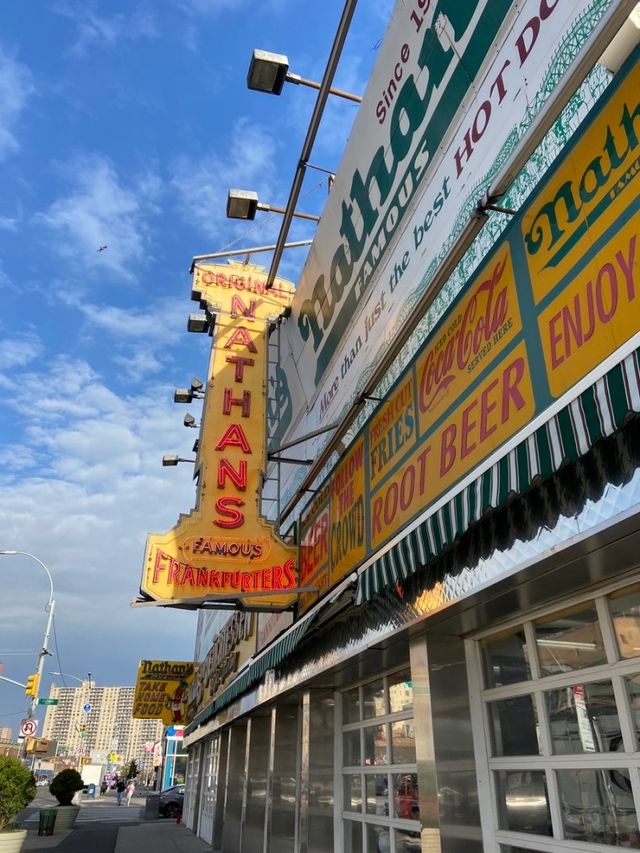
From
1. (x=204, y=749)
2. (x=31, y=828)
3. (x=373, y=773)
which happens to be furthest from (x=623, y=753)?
(x=31, y=828)

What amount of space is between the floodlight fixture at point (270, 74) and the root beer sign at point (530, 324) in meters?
3.79

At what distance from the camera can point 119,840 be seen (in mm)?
16984

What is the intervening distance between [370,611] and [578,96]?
3848 mm

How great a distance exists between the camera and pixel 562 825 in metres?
3.38

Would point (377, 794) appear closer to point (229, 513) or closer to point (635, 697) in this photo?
point (229, 513)

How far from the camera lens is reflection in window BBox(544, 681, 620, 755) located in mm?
3201

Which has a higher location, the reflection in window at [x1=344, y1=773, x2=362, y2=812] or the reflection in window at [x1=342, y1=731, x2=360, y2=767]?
the reflection in window at [x1=342, y1=731, x2=360, y2=767]

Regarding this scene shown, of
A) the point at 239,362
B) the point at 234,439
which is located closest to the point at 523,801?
the point at 234,439

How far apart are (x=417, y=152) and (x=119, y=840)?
1869 cm

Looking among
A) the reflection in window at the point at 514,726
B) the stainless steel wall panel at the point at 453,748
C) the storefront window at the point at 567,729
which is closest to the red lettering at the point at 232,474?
the stainless steel wall panel at the point at 453,748

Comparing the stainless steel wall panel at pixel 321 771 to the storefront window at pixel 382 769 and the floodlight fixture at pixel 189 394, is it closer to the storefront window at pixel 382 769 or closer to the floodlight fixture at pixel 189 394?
the storefront window at pixel 382 769

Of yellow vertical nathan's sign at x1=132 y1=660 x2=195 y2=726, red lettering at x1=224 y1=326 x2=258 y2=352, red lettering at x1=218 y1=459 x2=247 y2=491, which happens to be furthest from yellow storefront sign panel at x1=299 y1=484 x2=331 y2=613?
yellow vertical nathan's sign at x1=132 y1=660 x2=195 y2=726

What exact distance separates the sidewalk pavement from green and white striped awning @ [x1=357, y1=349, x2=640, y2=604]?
13527mm

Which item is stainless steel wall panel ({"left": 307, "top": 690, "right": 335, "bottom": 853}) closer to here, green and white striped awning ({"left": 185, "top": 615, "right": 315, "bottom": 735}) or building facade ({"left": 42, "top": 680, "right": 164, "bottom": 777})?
green and white striped awning ({"left": 185, "top": 615, "right": 315, "bottom": 735})
